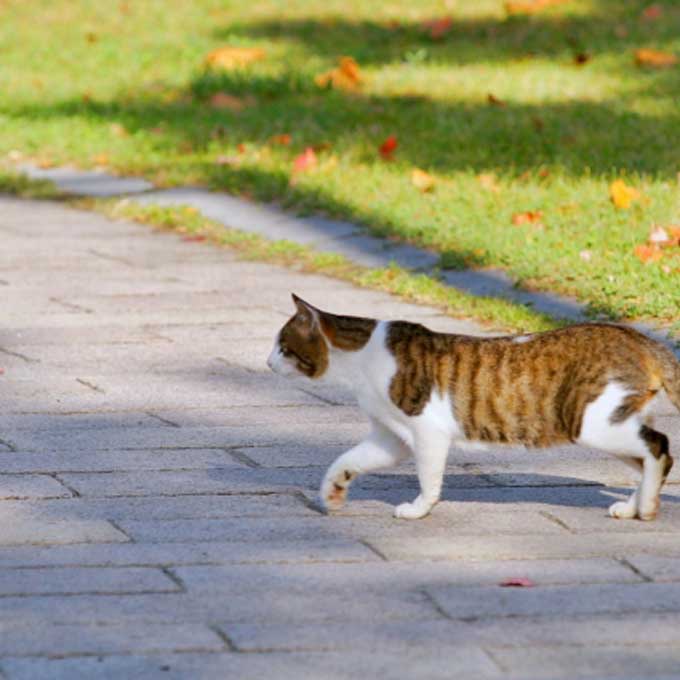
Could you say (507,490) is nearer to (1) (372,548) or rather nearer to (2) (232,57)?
(1) (372,548)

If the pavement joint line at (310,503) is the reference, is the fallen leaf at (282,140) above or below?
above

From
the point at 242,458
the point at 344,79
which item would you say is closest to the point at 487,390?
the point at 242,458

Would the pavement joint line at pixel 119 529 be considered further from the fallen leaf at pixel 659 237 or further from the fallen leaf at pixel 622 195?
the fallen leaf at pixel 622 195

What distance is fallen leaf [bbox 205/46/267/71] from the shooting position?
13797 mm


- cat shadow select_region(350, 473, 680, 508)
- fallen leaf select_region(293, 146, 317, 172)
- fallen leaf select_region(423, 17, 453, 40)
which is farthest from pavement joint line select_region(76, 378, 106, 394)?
fallen leaf select_region(423, 17, 453, 40)

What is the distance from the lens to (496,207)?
8.51 m

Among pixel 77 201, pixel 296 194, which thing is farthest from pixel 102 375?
pixel 77 201

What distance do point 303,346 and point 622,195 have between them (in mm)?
3931

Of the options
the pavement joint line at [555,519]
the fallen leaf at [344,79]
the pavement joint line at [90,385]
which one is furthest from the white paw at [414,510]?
the fallen leaf at [344,79]

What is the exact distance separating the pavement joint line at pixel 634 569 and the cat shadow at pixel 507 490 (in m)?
0.50

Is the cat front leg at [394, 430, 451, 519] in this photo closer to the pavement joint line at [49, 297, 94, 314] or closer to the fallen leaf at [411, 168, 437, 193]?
the pavement joint line at [49, 297, 94, 314]

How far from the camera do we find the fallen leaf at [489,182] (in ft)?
29.0

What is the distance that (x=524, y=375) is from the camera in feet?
14.6

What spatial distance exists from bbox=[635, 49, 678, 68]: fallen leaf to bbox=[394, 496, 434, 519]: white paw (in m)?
8.66
